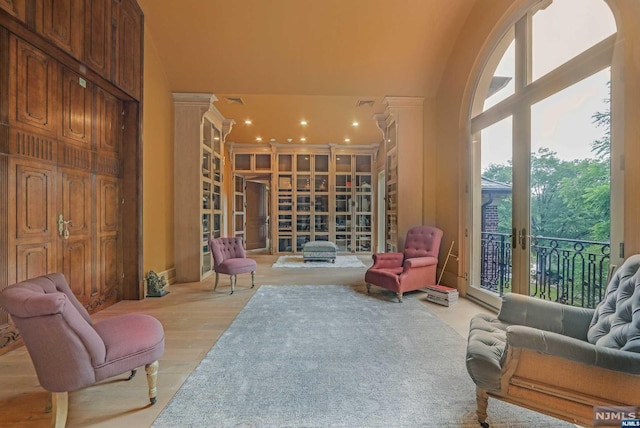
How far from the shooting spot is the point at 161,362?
2.21m

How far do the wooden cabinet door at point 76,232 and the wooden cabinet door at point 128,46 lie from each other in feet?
4.28

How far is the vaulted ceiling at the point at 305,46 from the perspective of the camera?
377cm

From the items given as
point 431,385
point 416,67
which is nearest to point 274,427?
point 431,385

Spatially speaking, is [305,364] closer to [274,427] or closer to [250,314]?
[274,427]

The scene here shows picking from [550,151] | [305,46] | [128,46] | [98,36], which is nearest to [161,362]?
[98,36]

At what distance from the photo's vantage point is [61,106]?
285 centimetres

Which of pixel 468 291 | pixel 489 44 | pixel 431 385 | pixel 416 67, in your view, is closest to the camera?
pixel 431 385

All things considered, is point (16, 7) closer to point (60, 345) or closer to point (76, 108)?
point (76, 108)

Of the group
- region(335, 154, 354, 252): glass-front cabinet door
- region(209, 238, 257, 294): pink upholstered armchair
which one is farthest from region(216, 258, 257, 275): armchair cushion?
region(335, 154, 354, 252): glass-front cabinet door

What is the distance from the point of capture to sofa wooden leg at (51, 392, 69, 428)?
1.46m

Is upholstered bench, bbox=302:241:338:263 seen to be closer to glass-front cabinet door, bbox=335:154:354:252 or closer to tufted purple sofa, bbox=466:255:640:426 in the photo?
glass-front cabinet door, bbox=335:154:354:252

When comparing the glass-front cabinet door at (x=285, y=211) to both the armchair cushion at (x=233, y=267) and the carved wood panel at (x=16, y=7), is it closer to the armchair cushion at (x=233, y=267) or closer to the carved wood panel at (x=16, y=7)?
the armchair cushion at (x=233, y=267)

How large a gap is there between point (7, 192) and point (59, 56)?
4.68 feet

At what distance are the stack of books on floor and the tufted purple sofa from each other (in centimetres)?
186
